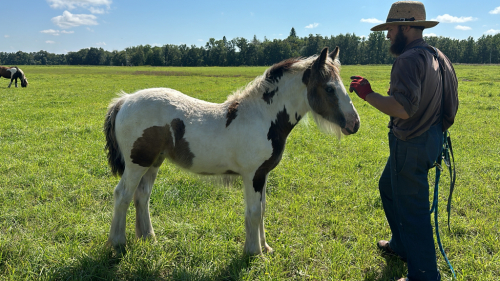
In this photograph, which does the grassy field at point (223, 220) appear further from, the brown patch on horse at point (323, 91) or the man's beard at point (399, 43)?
the man's beard at point (399, 43)

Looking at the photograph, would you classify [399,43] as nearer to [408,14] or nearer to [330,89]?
[408,14]

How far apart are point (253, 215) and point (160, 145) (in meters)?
1.37

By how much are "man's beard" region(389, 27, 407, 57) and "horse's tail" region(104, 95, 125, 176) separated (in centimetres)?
319

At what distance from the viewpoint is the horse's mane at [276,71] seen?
10.8 feet

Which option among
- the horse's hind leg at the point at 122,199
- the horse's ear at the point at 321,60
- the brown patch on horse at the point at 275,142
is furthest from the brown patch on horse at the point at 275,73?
the horse's hind leg at the point at 122,199

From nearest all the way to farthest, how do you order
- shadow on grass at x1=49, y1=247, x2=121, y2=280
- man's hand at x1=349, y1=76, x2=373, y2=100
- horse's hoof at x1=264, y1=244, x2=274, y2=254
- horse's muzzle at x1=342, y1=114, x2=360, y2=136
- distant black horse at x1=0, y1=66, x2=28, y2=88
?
man's hand at x1=349, y1=76, x2=373, y2=100, shadow on grass at x1=49, y1=247, x2=121, y2=280, horse's muzzle at x1=342, y1=114, x2=360, y2=136, horse's hoof at x1=264, y1=244, x2=274, y2=254, distant black horse at x1=0, y1=66, x2=28, y2=88

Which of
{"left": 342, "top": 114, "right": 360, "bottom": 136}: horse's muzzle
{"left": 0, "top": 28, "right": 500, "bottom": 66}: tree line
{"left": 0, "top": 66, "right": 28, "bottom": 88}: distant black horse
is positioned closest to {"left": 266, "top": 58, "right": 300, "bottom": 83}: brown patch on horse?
{"left": 342, "top": 114, "right": 360, "bottom": 136}: horse's muzzle

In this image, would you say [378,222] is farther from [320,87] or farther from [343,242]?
[320,87]

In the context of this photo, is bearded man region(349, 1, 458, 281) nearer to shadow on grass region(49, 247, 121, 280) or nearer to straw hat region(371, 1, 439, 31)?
straw hat region(371, 1, 439, 31)

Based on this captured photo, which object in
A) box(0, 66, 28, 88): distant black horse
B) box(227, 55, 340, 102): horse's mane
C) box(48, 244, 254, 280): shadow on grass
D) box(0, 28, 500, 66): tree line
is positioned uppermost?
box(0, 28, 500, 66): tree line

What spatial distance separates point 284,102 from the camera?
3.39m

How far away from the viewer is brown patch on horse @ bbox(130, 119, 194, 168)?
3.22 meters

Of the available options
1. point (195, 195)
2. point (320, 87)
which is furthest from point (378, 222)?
point (195, 195)

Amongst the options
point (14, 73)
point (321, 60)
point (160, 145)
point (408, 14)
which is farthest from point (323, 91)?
point (14, 73)
